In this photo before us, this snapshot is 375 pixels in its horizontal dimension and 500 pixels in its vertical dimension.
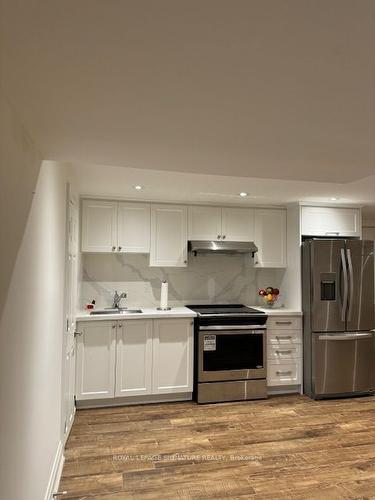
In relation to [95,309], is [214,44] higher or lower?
higher

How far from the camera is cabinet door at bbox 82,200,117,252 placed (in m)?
3.80

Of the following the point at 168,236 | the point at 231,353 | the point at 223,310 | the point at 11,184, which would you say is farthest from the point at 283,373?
the point at 11,184

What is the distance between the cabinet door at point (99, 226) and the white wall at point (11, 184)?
2.45m

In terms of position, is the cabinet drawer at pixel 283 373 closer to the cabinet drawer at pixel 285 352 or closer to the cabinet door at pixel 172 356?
the cabinet drawer at pixel 285 352

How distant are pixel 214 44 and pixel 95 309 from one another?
12.0 ft

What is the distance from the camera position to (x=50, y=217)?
1951 millimetres

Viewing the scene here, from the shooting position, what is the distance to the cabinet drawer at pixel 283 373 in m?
3.96

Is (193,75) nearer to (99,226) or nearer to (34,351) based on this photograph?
(34,351)

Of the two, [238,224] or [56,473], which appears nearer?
[56,473]

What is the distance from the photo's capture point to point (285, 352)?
13.2 ft

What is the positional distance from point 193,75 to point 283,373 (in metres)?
3.83

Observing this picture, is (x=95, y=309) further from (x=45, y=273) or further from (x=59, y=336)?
(x=45, y=273)

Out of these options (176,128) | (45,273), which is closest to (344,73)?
(176,128)

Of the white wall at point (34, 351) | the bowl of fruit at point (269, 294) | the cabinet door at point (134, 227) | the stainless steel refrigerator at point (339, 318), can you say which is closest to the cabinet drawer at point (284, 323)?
the stainless steel refrigerator at point (339, 318)
